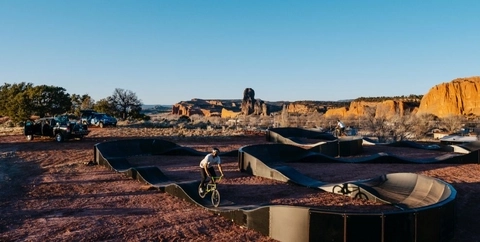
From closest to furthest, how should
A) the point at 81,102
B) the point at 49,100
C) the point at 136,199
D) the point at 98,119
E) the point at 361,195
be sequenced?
the point at 136,199 → the point at 361,195 → the point at 98,119 → the point at 49,100 → the point at 81,102

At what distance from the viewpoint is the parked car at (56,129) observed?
71.1ft

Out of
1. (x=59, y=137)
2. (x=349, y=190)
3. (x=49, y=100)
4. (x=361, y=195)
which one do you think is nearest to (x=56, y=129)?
(x=59, y=137)

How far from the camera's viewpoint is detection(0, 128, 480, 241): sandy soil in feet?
22.9

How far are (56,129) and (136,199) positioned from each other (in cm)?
1504

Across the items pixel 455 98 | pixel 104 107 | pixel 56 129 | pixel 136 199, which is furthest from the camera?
pixel 455 98

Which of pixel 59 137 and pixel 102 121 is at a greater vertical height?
pixel 102 121

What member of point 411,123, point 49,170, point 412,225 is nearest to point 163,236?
point 412,225

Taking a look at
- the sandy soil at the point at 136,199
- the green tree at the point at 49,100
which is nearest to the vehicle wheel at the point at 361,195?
the sandy soil at the point at 136,199

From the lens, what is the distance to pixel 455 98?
2509 inches

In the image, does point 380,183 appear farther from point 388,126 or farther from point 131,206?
point 388,126

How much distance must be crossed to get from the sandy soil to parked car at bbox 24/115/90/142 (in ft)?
15.3

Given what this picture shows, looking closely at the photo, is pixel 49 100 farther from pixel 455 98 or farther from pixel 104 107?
pixel 455 98

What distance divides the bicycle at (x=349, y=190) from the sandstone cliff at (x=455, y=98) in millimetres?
56114

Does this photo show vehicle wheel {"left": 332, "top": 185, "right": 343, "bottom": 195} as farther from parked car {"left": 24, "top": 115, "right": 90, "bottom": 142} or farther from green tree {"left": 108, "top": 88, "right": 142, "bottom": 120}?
green tree {"left": 108, "top": 88, "right": 142, "bottom": 120}
